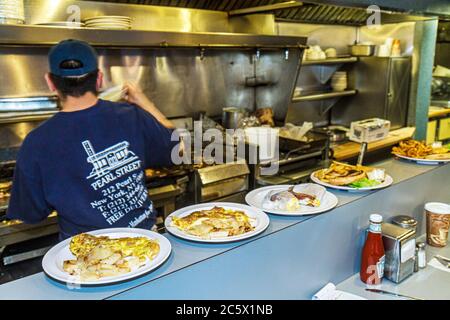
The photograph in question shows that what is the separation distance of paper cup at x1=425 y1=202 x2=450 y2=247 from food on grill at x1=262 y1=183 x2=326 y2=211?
25.6 inches

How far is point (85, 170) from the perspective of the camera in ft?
5.20

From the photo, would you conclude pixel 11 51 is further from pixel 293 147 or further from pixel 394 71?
pixel 394 71

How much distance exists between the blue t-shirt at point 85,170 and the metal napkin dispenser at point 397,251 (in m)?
0.98

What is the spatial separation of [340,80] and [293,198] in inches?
146

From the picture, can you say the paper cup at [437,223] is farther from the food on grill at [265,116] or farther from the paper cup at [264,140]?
the food on grill at [265,116]

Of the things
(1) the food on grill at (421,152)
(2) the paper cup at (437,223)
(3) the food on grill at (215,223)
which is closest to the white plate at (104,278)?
(3) the food on grill at (215,223)

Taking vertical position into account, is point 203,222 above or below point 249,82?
below

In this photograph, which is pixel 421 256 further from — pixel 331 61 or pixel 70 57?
pixel 331 61

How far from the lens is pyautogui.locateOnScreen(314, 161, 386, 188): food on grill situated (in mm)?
1736

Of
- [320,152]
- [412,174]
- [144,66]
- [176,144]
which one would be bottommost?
[320,152]

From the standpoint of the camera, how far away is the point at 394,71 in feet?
15.4

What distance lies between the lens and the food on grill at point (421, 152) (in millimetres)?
2191

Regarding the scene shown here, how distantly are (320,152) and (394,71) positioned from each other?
1.74 meters
